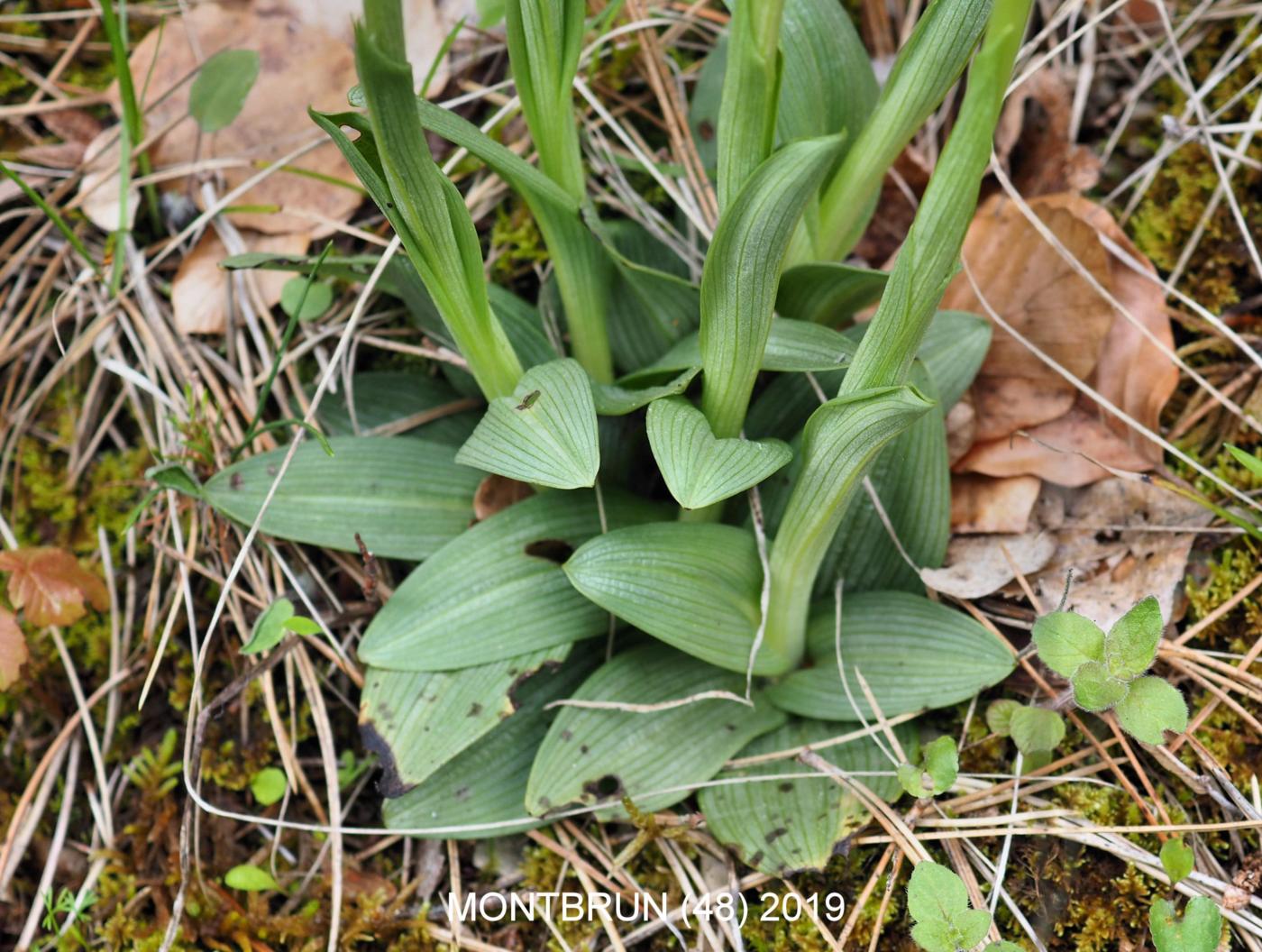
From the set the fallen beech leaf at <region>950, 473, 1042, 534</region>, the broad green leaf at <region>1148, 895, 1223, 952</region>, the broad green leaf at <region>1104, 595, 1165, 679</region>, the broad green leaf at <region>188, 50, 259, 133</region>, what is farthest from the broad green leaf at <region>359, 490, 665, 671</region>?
the broad green leaf at <region>188, 50, 259, 133</region>

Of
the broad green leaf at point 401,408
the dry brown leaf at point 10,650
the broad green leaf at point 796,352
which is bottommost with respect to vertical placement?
the dry brown leaf at point 10,650

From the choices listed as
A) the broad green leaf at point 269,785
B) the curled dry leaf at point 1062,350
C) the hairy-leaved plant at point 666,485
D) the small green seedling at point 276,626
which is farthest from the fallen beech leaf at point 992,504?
the broad green leaf at point 269,785

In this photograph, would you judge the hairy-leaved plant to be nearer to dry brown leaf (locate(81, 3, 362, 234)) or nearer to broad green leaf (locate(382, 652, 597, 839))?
broad green leaf (locate(382, 652, 597, 839))

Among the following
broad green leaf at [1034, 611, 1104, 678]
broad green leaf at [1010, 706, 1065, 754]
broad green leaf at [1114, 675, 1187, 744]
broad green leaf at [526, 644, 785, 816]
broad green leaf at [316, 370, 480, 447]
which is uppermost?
broad green leaf at [316, 370, 480, 447]

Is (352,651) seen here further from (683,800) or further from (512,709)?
(683,800)

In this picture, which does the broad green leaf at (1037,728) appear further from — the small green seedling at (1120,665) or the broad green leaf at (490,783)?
the broad green leaf at (490,783)
